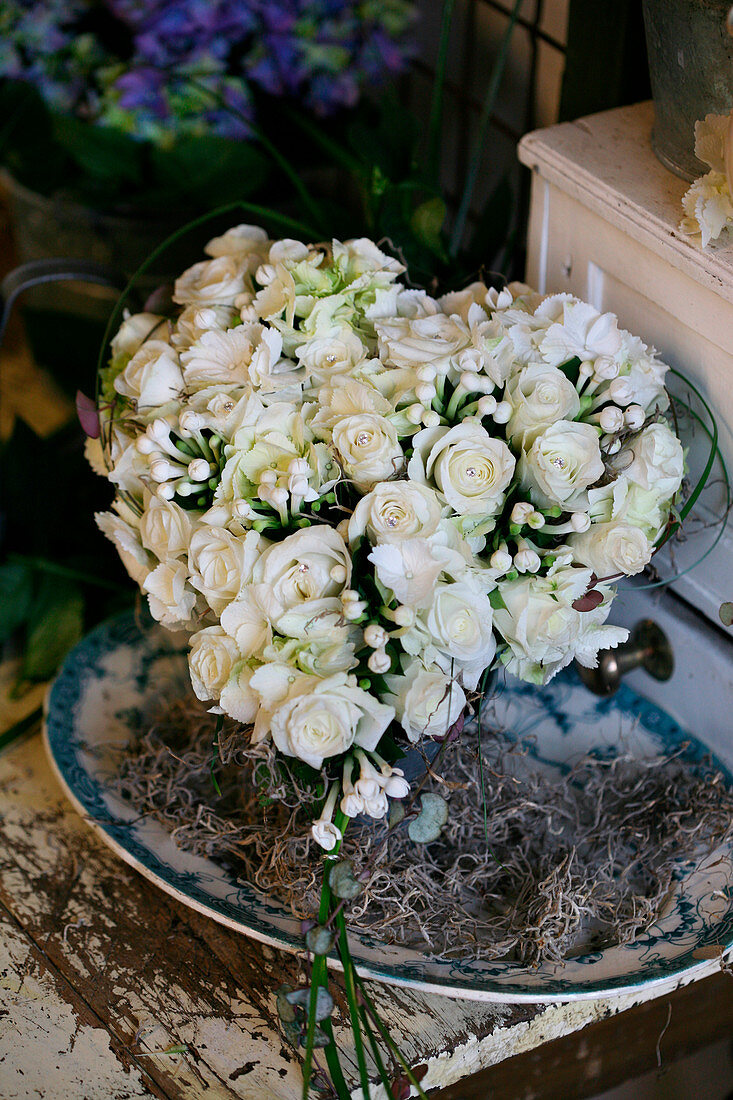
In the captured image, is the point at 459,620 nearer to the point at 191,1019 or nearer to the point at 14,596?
the point at 191,1019

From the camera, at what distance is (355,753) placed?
22.3 inches

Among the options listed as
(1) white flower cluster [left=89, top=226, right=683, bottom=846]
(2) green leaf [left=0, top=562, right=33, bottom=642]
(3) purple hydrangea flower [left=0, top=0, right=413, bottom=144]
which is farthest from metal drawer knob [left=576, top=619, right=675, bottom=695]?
(3) purple hydrangea flower [left=0, top=0, right=413, bottom=144]

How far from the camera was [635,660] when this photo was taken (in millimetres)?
798

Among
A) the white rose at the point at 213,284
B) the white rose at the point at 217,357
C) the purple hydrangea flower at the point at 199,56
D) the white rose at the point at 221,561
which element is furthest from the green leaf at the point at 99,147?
the white rose at the point at 221,561

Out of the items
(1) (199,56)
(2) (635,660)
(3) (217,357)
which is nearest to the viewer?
(3) (217,357)

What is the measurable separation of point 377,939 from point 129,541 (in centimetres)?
29

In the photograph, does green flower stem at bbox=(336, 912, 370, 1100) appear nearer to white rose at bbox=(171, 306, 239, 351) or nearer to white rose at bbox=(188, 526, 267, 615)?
white rose at bbox=(188, 526, 267, 615)

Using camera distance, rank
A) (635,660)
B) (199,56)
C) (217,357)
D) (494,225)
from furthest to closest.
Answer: (199,56)
(494,225)
(635,660)
(217,357)

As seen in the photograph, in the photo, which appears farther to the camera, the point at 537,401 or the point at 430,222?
the point at 430,222

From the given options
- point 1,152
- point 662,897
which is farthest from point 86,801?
point 1,152

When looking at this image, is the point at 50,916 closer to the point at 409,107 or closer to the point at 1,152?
the point at 1,152

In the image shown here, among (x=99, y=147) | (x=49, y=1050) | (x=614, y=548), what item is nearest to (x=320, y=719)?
(x=614, y=548)

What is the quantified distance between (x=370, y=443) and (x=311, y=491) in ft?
0.14

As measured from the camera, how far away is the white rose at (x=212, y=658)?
57 centimetres
